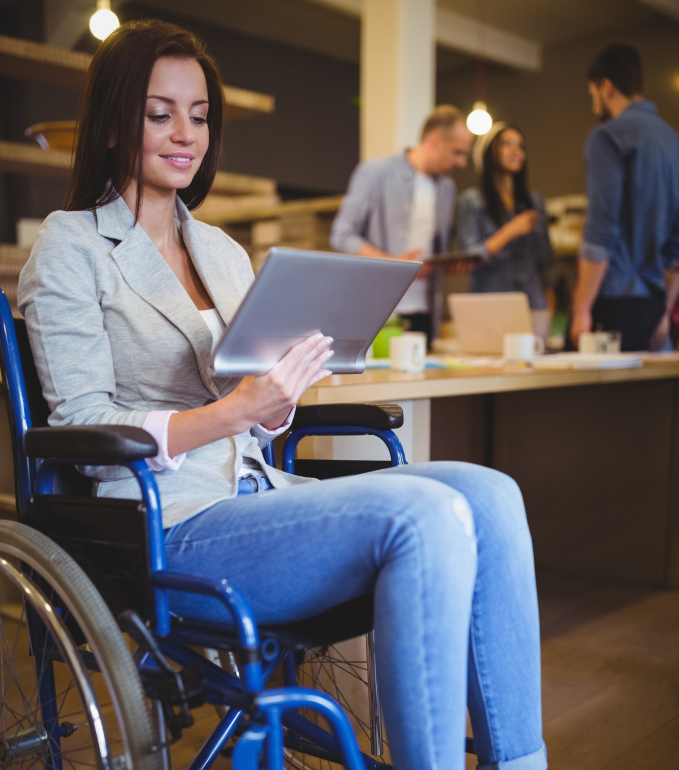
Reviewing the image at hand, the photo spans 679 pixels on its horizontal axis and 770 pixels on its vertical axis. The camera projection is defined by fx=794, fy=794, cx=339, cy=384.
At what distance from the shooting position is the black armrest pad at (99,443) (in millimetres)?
824

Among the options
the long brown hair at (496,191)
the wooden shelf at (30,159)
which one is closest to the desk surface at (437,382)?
the long brown hair at (496,191)

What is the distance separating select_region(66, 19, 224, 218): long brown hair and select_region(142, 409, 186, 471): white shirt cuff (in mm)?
325

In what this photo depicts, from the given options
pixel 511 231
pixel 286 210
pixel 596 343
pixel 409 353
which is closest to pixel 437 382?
pixel 409 353

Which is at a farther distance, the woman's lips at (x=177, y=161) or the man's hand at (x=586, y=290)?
the man's hand at (x=586, y=290)

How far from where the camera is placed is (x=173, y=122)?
1.10 metres

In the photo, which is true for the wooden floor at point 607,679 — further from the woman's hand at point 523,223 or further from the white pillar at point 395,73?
the white pillar at point 395,73

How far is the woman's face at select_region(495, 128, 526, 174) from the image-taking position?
3219mm

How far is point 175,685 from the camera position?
32.0 inches

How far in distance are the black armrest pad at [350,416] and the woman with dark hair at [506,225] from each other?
84.5 inches

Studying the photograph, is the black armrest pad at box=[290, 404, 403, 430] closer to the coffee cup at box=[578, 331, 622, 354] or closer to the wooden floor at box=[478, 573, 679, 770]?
the wooden floor at box=[478, 573, 679, 770]

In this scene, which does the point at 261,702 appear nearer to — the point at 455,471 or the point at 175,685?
the point at 175,685

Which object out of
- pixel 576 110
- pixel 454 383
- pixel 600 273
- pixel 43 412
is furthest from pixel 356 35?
pixel 43 412

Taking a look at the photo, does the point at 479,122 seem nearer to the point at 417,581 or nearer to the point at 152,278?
the point at 152,278

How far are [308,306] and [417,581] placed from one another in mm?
330
